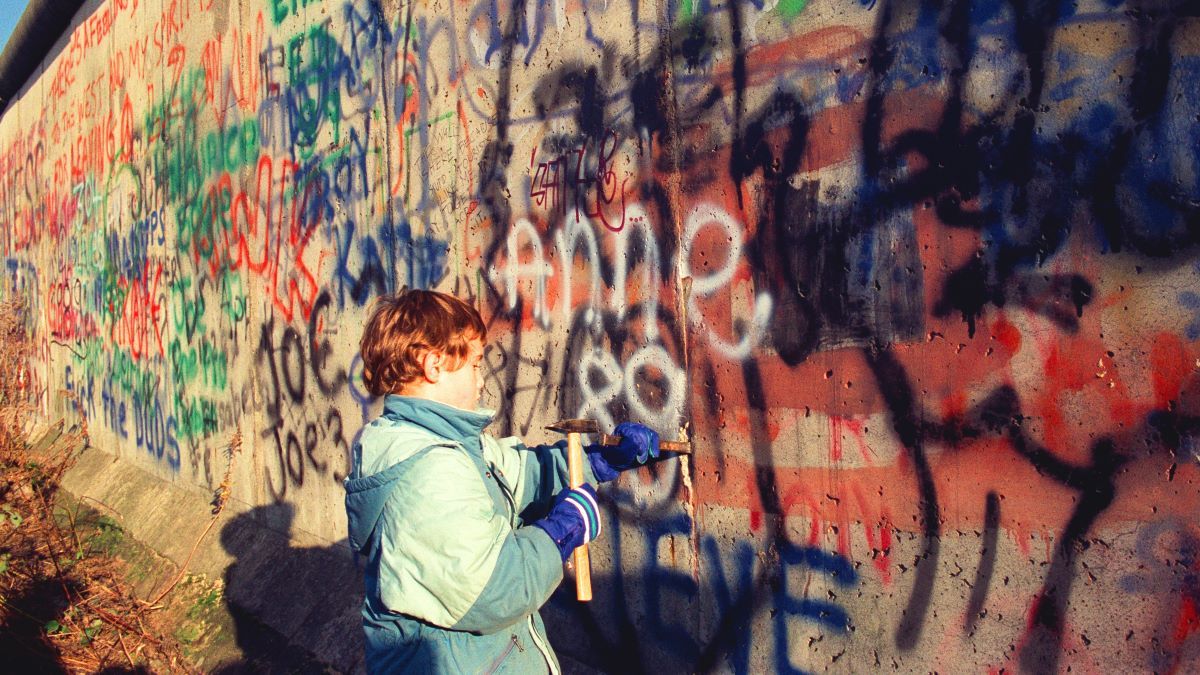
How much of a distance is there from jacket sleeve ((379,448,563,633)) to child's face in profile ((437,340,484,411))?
0.68 feet

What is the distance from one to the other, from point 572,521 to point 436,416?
0.40m

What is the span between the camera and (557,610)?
3455 millimetres

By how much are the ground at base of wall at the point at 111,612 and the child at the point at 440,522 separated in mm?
2423

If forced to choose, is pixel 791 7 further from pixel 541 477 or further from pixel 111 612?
pixel 111 612

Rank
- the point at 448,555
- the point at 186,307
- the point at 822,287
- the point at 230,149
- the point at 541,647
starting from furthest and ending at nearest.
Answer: the point at 186,307 < the point at 230,149 < the point at 822,287 < the point at 541,647 < the point at 448,555

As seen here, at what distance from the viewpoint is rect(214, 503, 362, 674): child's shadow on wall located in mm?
4174

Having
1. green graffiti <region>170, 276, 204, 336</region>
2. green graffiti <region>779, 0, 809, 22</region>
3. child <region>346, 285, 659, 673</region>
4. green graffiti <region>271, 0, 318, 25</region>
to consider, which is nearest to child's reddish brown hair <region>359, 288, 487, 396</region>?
child <region>346, 285, 659, 673</region>

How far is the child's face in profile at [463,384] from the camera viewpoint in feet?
6.89

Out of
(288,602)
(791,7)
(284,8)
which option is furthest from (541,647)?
(284,8)

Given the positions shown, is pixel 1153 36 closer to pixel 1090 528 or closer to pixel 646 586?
pixel 1090 528

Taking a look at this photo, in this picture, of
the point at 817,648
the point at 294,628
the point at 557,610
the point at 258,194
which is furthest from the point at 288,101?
the point at 817,648

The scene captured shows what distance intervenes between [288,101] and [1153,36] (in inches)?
177

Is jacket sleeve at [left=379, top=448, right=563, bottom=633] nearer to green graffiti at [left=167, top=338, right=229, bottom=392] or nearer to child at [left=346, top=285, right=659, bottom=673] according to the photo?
child at [left=346, top=285, right=659, bottom=673]

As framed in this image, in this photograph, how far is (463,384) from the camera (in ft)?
6.98
